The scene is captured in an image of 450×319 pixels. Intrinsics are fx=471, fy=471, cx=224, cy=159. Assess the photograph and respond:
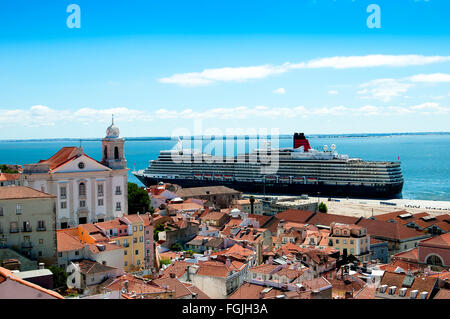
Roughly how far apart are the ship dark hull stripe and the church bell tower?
4023 centimetres

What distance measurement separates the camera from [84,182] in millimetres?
36906

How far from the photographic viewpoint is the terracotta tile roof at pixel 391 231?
121ft

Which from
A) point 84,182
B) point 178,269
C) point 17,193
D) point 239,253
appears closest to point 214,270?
point 178,269

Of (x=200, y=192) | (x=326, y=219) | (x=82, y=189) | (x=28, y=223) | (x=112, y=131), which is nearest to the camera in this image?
(x=28, y=223)

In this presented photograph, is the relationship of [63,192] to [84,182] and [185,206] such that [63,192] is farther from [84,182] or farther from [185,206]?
[185,206]

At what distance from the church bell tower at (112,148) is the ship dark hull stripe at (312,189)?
40234 mm

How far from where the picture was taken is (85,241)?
26844 mm

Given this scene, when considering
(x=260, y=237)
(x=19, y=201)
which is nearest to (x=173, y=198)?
(x=260, y=237)

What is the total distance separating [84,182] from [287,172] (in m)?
55.6

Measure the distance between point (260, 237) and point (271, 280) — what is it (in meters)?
12.4

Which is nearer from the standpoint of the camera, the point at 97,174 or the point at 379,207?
the point at 97,174

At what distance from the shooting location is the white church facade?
3523cm

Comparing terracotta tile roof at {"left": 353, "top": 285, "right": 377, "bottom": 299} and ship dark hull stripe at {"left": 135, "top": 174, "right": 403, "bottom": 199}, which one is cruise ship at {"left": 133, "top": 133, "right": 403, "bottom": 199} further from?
terracotta tile roof at {"left": 353, "top": 285, "right": 377, "bottom": 299}
